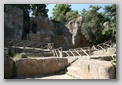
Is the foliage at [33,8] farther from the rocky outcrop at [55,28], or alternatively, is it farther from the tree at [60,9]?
the rocky outcrop at [55,28]

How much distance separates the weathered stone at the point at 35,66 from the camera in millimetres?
7391

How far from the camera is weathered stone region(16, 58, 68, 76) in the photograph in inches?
291

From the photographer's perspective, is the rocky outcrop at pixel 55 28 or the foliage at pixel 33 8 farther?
the rocky outcrop at pixel 55 28

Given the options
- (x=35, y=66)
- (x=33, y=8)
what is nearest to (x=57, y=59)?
(x=35, y=66)

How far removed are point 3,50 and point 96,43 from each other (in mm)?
5163

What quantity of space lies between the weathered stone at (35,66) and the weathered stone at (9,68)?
20 cm

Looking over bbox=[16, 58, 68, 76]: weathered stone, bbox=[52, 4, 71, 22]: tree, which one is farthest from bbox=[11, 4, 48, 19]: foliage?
bbox=[16, 58, 68, 76]: weathered stone

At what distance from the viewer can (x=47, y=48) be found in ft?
35.2

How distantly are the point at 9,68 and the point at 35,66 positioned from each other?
0.92m

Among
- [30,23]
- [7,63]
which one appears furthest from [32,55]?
[30,23]

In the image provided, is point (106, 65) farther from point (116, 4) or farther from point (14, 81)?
point (14, 81)

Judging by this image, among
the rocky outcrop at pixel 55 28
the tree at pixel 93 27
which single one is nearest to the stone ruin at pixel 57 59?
the rocky outcrop at pixel 55 28

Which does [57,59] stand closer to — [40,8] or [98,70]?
[40,8]

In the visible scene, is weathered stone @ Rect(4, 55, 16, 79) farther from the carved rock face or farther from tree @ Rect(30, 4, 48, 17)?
the carved rock face
